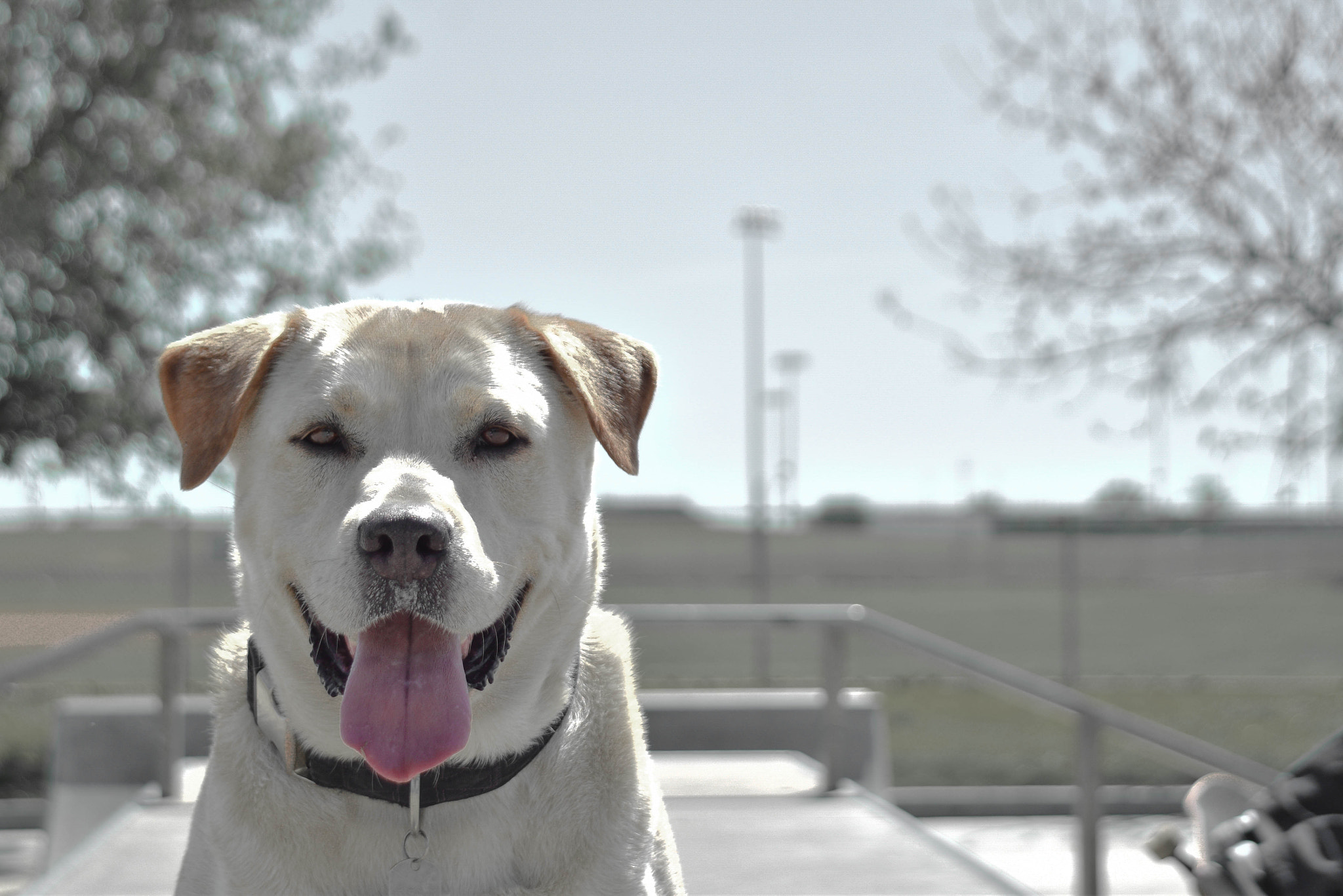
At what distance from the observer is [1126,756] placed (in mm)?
10766

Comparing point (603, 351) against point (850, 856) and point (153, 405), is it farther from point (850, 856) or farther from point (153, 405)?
point (153, 405)


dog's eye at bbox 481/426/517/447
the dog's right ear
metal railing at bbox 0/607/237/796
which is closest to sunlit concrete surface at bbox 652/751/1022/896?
metal railing at bbox 0/607/237/796

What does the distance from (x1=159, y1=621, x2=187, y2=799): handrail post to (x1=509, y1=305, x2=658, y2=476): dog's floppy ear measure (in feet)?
13.3

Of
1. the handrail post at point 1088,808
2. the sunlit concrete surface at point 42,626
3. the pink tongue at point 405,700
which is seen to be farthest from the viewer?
the sunlit concrete surface at point 42,626

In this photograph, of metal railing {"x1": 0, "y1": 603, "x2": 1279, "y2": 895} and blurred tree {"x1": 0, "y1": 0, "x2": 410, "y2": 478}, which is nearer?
metal railing {"x1": 0, "y1": 603, "x2": 1279, "y2": 895}

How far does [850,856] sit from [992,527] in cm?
1417

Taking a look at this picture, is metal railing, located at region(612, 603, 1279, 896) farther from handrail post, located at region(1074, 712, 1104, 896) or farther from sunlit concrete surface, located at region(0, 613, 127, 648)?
sunlit concrete surface, located at region(0, 613, 127, 648)

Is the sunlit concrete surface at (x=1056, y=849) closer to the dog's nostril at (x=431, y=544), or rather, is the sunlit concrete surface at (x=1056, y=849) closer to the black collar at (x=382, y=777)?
the black collar at (x=382, y=777)

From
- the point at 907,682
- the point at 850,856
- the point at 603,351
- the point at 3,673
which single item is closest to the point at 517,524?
the point at 603,351

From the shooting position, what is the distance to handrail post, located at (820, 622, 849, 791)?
6098mm

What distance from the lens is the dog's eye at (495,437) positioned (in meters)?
2.19

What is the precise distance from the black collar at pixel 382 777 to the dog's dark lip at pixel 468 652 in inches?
5.2

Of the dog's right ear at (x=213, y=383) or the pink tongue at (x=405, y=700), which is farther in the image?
the dog's right ear at (x=213, y=383)

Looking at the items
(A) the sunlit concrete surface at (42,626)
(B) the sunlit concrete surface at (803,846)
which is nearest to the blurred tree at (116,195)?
(A) the sunlit concrete surface at (42,626)
